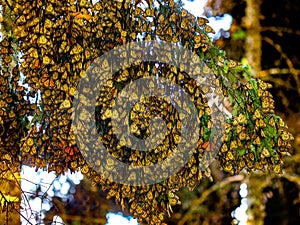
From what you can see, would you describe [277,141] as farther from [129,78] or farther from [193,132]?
[129,78]

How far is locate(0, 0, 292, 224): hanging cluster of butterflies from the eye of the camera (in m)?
1.53

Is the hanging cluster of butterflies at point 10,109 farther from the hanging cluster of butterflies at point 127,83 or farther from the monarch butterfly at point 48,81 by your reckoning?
the monarch butterfly at point 48,81

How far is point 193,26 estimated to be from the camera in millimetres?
1635

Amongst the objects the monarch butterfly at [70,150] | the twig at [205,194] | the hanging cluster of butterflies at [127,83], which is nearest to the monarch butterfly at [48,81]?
the hanging cluster of butterflies at [127,83]

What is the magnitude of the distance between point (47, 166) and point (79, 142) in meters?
0.16

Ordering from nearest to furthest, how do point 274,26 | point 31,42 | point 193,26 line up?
point 31,42, point 193,26, point 274,26

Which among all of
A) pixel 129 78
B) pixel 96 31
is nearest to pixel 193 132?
pixel 129 78

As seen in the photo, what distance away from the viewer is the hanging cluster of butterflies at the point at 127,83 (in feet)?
5.03

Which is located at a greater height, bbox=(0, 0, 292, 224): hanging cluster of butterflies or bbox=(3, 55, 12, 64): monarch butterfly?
bbox=(3, 55, 12, 64): monarch butterfly

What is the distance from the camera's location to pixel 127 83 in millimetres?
1549

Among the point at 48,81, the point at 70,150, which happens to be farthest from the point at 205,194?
the point at 48,81

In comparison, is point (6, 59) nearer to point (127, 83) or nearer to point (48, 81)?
point (48, 81)

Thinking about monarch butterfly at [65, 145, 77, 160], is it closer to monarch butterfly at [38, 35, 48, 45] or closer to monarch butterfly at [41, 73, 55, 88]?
monarch butterfly at [41, 73, 55, 88]

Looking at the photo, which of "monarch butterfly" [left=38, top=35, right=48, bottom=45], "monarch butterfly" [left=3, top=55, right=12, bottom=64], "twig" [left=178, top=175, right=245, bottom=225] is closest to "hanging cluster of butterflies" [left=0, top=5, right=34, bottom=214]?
"monarch butterfly" [left=3, top=55, right=12, bottom=64]
